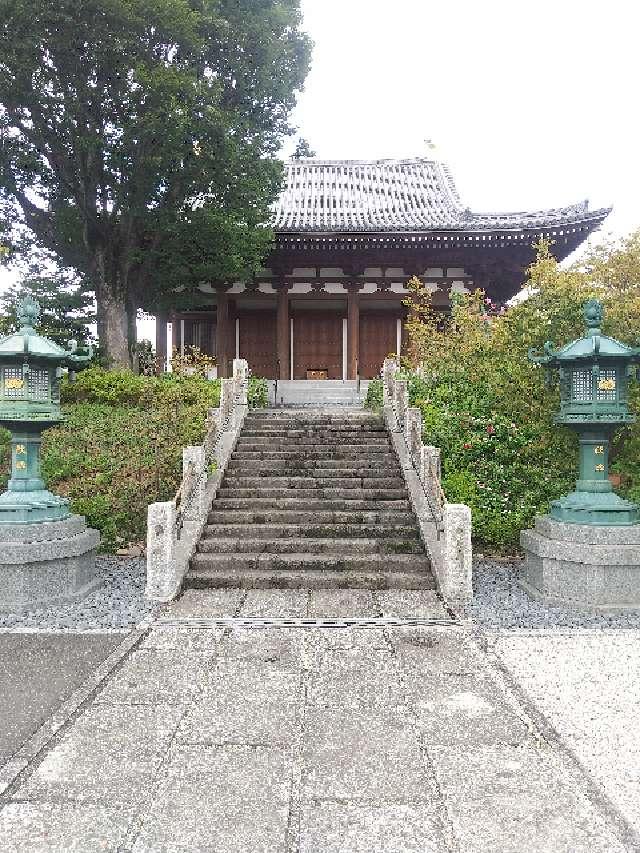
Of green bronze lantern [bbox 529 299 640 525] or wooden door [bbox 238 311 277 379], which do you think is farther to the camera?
wooden door [bbox 238 311 277 379]

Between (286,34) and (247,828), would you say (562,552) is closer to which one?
(247,828)

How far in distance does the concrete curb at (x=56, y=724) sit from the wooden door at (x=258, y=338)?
48.9 feet

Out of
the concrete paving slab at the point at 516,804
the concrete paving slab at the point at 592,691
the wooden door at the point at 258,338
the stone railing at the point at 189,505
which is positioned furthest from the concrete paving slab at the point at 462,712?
the wooden door at the point at 258,338

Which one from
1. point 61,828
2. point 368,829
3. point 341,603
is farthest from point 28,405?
point 368,829

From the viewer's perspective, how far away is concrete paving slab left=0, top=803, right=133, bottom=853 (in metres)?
2.71

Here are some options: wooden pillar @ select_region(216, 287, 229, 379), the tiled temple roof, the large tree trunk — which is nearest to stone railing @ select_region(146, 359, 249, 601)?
the large tree trunk

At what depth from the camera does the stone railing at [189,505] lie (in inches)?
265

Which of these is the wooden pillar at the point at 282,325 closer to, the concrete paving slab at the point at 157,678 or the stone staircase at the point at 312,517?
the stone staircase at the point at 312,517

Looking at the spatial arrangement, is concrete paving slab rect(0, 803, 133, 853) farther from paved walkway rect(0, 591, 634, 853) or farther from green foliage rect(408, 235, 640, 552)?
green foliage rect(408, 235, 640, 552)

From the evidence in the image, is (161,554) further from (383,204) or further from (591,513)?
(383,204)

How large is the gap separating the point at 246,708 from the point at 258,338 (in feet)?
54.4

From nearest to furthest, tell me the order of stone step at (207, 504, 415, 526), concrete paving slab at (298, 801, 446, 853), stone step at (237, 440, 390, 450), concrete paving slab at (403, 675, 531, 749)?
concrete paving slab at (298, 801, 446, 853) < concrete paving slab at (403, 675, 531, 749) < stone step at (207, 504, 415, 526) < stone step at (237, 440, 390, 450)

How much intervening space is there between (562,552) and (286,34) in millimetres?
13969

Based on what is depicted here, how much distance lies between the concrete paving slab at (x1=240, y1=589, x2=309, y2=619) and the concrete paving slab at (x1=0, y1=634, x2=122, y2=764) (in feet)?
4.98
